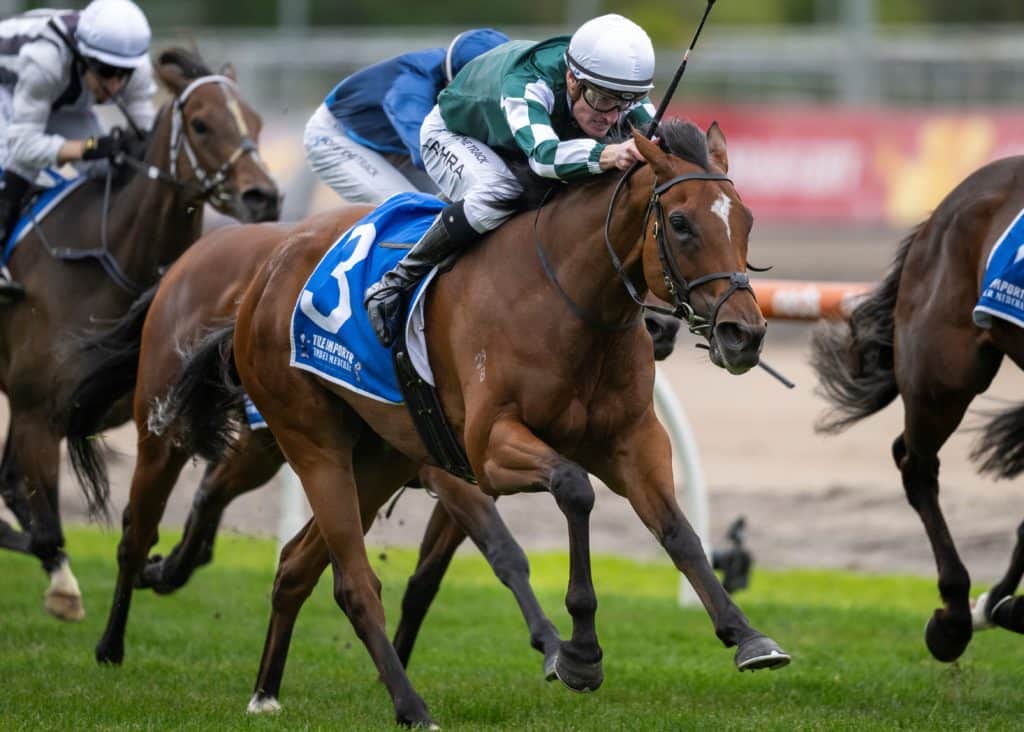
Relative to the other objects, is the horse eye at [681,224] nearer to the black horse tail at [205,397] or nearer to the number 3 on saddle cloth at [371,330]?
the number 3 on saddle cloth at [371,330]

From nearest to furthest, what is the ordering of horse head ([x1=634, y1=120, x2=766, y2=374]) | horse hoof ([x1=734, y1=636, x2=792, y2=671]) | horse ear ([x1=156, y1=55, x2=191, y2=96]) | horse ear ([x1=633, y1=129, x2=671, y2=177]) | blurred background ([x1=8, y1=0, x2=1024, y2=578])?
horse hoof ([x1=734, y1=636, x2=792, y2=671])
horse head ([x1=634, y1=120, x2=766, y2=374])
horse ear ([x1=633, y1=129, x2=671, y2=177])
horse ear ([x1=156, y1=55, x2=191, y2=96])
blurred background ([x1=8, y1=0, x2=1024, y2=578])

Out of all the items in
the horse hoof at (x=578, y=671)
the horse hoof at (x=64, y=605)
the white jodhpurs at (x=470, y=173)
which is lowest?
the horse hoof at (x=64, y=605)

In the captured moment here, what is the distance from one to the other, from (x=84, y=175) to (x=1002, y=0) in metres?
37.9

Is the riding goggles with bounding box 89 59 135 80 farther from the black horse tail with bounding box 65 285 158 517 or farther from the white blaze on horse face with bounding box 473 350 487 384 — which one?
the white blaze on horse face with bounding box 473 350 487 384

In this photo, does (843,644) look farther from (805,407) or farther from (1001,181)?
(805,407)

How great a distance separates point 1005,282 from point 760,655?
6.97 ft

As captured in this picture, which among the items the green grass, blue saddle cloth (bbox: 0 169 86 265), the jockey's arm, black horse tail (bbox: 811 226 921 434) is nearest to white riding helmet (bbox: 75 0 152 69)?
blue saddle cloth (bbox: 0 169 86 265)

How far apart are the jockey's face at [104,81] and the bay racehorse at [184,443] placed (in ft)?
4.08

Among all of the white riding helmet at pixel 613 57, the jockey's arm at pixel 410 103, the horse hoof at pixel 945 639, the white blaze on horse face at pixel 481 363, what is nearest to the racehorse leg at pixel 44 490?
the jockey's arm at pixel 410 103

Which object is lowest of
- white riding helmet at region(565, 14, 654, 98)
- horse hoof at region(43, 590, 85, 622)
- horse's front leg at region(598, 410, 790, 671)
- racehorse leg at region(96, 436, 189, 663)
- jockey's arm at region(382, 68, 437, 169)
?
horse hoof at region(43, 590, 85, 622)

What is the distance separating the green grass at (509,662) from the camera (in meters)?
5.66

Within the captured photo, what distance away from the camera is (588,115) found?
5.49m

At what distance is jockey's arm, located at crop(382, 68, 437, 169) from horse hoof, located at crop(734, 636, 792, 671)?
3.00 meters

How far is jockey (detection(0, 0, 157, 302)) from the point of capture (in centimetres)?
773
